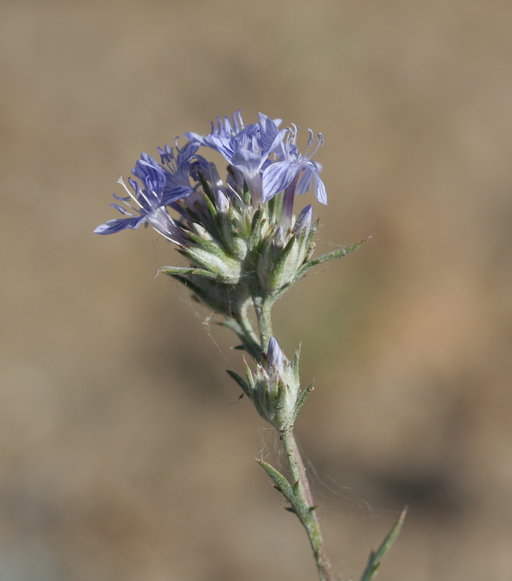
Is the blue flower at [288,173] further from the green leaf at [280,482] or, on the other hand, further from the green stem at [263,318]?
the green leaf at [280,482]

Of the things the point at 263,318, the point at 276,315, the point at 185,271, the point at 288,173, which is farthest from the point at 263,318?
the point at 276,315

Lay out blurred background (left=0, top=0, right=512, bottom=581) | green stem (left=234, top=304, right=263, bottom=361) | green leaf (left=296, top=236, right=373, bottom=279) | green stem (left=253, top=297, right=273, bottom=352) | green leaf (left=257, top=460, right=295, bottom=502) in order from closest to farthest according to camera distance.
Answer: green leaf (left=257, top=460, right=295, bottom=502) → green leaf (left=296, top=236, right=373, bottom=279) → green stem (left=253, top=297, right=273, bottom=352) → green stem (left=234, top=304, right=263, bottom=361) → blurred background (left=0, top=0, right=512, bottom=581)

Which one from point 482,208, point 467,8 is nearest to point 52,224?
point 482,208

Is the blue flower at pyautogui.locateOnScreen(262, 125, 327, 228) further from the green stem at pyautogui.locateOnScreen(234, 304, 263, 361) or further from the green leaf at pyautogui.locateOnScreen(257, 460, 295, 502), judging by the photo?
the green leaf at pyautogui.locateOnScreen(257, 460, 295, 502)

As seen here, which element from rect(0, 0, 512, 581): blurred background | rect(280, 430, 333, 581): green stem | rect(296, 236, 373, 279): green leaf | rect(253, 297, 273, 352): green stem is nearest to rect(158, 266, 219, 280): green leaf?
rect(253, 297, 273, 352): green stem

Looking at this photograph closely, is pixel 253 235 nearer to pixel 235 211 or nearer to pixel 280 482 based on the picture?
pixel 235 211

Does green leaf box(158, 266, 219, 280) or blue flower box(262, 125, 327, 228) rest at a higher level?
blue flower box(262, 125, 327, 228)
